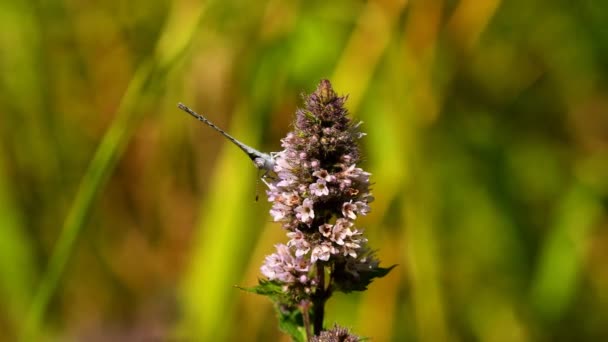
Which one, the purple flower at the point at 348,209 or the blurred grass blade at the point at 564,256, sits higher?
the blurred grass blade at the point at 564,256

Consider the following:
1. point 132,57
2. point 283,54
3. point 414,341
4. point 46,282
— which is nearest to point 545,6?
point 283,54

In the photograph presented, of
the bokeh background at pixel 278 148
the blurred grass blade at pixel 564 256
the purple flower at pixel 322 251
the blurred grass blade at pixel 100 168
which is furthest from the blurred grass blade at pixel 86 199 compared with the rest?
the blurred grass blade at pixel 564 256

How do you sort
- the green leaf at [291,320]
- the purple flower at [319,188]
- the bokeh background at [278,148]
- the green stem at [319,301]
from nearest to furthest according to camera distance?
the purple flower at [319,188] → the green stem at [319,301] → the green leaf at [291,320] → the bokeh background at [278,148]

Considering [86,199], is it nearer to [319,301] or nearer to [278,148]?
[319,301]

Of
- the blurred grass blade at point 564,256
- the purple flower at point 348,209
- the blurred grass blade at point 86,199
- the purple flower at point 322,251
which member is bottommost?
the purple flower at point 322,251

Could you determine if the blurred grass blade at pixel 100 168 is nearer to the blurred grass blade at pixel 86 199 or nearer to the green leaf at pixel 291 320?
the blurred grass blade at pixel 86 199

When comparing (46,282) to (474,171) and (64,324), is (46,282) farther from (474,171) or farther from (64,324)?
(474,171)
